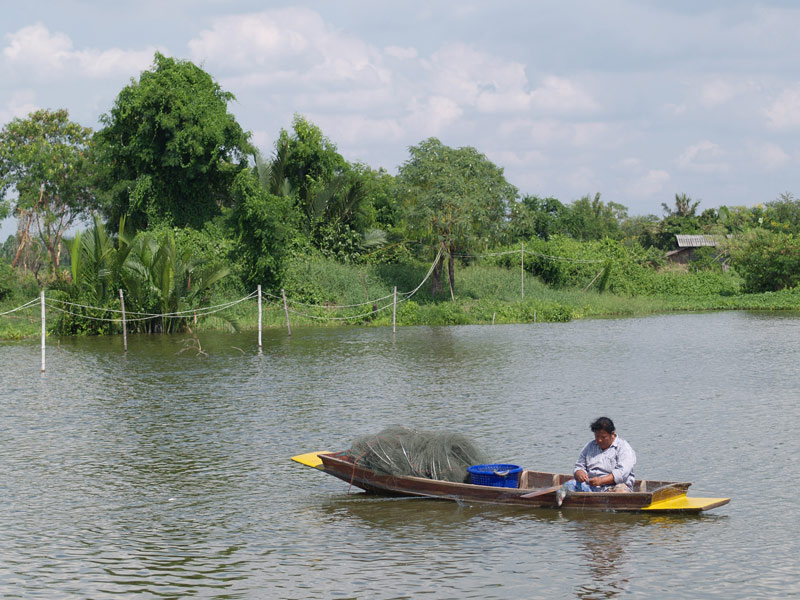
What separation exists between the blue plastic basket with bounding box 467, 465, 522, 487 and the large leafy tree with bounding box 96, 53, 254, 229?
32275 millimetres

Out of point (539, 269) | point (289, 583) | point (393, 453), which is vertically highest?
point (539, 269)

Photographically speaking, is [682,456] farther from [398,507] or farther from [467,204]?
[467,204]

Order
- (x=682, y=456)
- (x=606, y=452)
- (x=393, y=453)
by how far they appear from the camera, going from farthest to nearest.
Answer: (x=682, y=456) < (x=393, y=453) < (x=606, y=452)

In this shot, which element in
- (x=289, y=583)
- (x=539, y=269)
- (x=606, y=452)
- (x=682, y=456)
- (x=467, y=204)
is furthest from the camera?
(x=539, y=269)

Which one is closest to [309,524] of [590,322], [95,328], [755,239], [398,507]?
[398,507]

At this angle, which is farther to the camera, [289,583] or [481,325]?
[481,325]

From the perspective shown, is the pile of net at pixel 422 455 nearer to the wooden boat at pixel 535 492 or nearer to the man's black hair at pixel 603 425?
the wooden boat at pixel 535 492

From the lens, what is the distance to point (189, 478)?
11750 mm

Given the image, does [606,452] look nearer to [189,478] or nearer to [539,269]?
[189,478]

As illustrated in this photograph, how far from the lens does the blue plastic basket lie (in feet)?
32.4

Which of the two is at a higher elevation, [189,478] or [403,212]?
[403,212]

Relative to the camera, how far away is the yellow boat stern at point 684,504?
934 cm

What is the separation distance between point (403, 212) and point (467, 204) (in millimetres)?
3409

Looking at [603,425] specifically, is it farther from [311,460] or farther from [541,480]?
[311,460]
